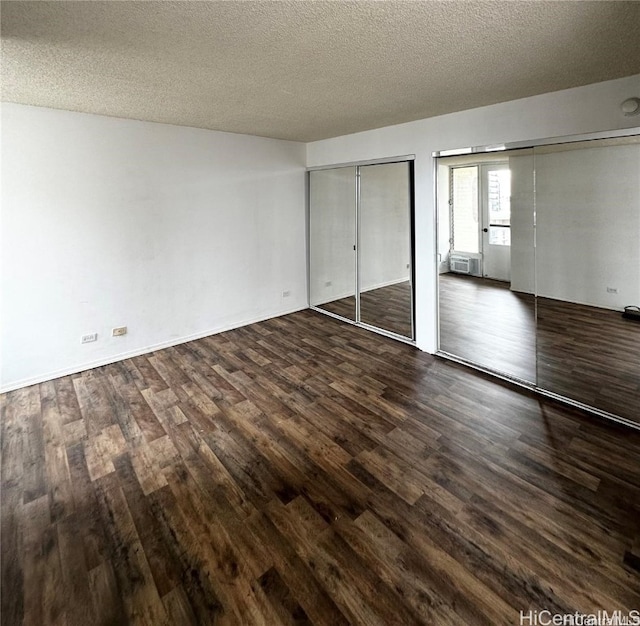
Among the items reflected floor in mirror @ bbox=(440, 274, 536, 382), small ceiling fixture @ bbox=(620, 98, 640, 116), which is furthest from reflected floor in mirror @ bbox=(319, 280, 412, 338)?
small ceiling fixture @ bbox=(620, 98, 640, 116)

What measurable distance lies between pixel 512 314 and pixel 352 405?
202 centimetres

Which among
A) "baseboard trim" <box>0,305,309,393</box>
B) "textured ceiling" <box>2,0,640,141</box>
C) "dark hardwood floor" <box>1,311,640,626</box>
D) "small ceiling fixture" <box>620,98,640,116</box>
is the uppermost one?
"textured ceiling" <box>2,0,640,141</box>

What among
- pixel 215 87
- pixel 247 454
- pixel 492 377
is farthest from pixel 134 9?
pixel 492 377

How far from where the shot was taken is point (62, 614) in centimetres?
150

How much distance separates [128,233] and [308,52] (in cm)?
290

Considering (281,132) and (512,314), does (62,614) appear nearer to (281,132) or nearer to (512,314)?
(512,314)

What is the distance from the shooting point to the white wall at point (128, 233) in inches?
136

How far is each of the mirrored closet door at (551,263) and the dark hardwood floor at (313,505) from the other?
Result: 1.55ft

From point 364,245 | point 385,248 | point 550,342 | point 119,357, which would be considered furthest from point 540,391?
point 119,357

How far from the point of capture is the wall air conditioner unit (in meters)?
4.07

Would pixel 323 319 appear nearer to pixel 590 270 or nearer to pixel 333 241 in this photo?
pixel 333 241

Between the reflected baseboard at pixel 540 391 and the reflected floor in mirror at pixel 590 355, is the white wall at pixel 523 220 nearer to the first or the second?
the reflected floor in mirror at pixel 590 355

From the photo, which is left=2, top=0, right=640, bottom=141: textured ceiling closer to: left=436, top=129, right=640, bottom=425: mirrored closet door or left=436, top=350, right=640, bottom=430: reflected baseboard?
left=436, top=129, right=640, bottom=425: mirrored closet door

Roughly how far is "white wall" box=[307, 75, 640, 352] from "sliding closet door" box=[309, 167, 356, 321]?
0.36 m
